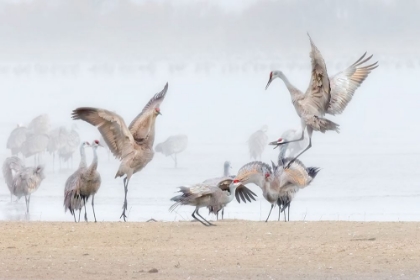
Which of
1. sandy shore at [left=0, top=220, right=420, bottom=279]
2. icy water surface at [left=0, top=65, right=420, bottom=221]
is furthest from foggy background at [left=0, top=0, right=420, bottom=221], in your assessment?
sandy shore at [left=0, top=220, right=420, bottom=279]

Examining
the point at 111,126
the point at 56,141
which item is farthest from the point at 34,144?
the point at 111,126

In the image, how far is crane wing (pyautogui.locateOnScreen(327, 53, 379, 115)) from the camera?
13.3 metres

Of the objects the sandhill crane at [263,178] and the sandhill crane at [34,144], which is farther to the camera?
the sandhill crane at [34,144]

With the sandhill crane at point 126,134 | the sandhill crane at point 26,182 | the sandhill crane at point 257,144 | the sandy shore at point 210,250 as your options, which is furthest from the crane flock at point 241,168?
the sandhill crane at point 257,144

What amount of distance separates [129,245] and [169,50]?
2527cm

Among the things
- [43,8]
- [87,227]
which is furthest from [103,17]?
[87,227]

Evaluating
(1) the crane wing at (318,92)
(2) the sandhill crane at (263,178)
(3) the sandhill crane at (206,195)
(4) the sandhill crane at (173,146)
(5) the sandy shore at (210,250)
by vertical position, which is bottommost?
(5) the sandy shore at (210,250)

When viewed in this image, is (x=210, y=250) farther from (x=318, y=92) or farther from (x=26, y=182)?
(x=26, y=182)

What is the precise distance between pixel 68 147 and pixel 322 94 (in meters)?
11.6

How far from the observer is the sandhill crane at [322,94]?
12.4 metres

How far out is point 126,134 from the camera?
12930 millimetres

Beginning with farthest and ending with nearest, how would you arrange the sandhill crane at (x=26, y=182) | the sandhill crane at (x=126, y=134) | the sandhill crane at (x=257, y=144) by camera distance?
the sandhill crane at (x=257, y=144), the sandhill crane at (x=26, y=182), the sandhill crane at (x=126, y=134)

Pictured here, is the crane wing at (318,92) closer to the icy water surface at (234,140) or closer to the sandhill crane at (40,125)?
the icy water surface at (234,140)

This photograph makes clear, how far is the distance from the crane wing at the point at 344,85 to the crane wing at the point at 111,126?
7.28 feet
